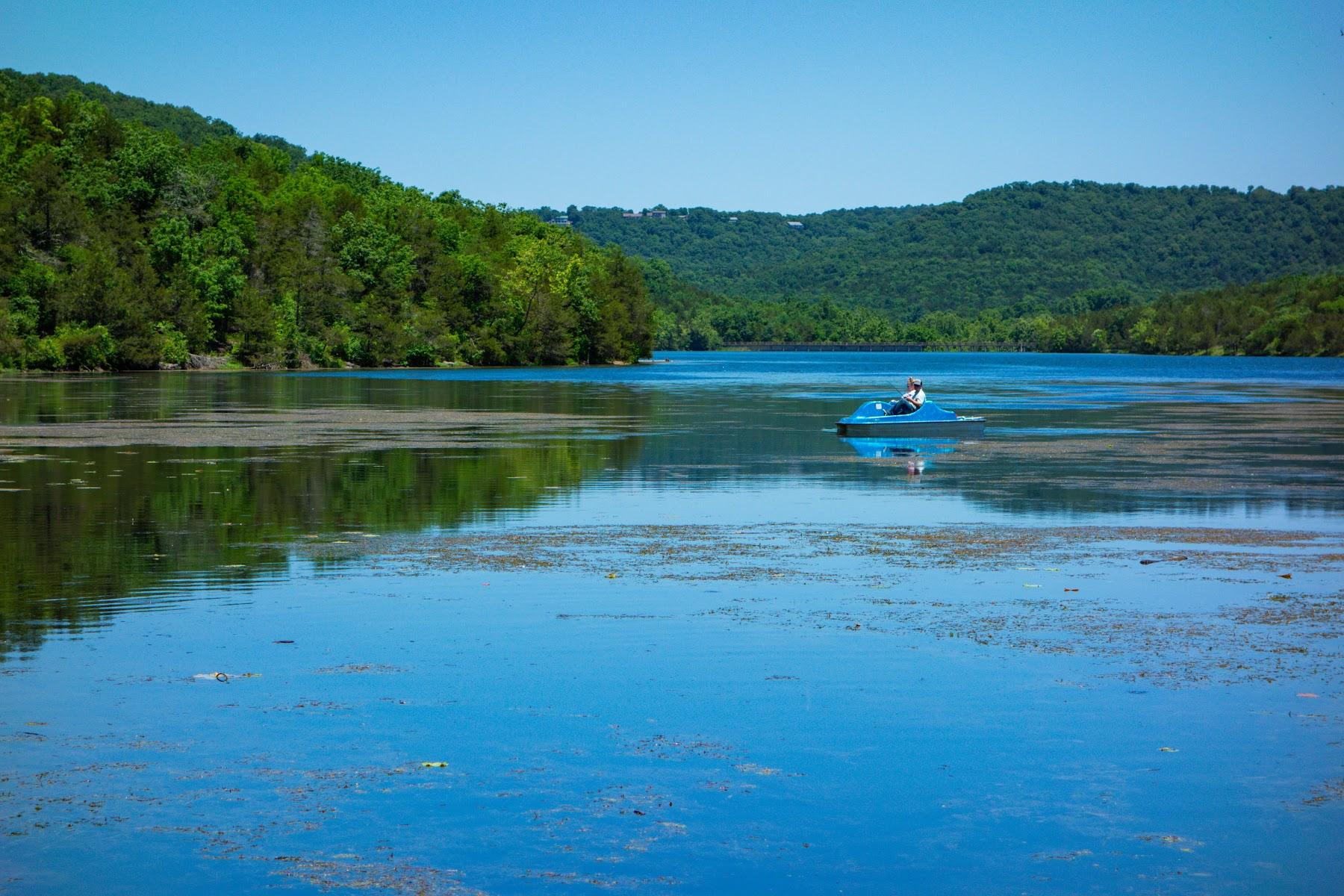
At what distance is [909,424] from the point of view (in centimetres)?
4044

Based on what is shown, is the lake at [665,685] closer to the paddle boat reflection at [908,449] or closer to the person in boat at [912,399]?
the paddle boat reflection at [908,449]

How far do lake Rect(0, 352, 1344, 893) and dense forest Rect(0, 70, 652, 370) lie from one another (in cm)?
7840

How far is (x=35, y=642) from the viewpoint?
12398 millimetres

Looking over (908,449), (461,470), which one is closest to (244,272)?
(908,449)

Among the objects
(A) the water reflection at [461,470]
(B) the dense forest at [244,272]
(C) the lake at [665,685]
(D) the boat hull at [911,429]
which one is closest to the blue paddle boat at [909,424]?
(D) the boat hull at [911,429]

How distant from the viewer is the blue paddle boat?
40.2 metres

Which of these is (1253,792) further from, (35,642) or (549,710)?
(35,642)

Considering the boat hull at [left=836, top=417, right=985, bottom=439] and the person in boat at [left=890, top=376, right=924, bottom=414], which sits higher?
the person in boat at [left=890, top=376, right=924, bottom=414]

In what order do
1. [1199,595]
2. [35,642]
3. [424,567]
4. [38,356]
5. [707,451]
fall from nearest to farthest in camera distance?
1. [35,642]
2. [1199,595]
3. [424,567]
4. [707,451]
5. [38,356]

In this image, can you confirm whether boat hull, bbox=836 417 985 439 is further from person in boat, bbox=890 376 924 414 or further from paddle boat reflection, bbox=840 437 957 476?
person in boat, bbox=890 376 924 414

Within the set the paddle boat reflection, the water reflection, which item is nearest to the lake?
the water reflection

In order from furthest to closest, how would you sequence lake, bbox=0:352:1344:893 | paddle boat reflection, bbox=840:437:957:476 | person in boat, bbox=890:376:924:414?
1. person in boat, bbox=890:376:924:414
2. paddle boat reflection, bbox=840:437:957:476
3. lake, bbox=0:352:1344:893

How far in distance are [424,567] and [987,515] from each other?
30.6 ft

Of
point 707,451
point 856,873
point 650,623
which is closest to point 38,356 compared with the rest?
point 707,451
